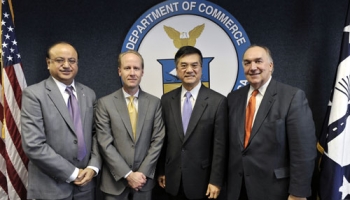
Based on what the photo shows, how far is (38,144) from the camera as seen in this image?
5.44 ft

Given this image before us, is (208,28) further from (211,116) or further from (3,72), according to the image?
(3,72)

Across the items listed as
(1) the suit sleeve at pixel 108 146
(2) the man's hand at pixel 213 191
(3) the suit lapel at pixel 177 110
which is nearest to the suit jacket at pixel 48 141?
(1) the suit sleeve at pixel 108 146

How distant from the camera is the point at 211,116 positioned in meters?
1.87

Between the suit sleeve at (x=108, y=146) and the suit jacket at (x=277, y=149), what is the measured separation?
0.72 metres

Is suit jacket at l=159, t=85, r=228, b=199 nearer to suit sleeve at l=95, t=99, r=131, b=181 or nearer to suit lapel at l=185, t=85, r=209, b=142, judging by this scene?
suit lapel at l=185, t=85, r=209, b=142

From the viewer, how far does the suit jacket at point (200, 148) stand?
1.85 meters

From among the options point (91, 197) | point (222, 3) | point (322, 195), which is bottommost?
point (322, 195)

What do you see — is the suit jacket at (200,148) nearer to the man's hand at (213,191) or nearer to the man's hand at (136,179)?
the man's hand at (213,191)

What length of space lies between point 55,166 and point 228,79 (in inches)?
64.3

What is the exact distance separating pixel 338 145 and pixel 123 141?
1.57 metres

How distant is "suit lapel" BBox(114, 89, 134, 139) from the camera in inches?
72.4

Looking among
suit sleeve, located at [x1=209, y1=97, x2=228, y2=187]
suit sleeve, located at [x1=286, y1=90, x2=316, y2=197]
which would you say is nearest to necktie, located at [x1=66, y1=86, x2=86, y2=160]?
suit sleeve, located at [x1=209, y1=97, x2=228, y2=187]

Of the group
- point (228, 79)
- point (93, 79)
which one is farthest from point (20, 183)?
point (228, 79)

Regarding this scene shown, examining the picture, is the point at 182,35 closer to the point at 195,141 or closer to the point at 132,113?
the point at 132,113
